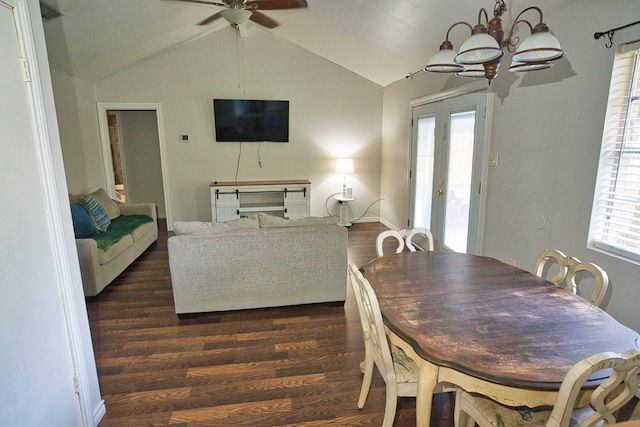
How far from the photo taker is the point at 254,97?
5.83 m

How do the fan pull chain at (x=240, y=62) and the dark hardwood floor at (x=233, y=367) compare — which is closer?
the dark hardwood floor at (x=233, y=367)

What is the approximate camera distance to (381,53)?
464 centimetres

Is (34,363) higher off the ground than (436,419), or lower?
higher

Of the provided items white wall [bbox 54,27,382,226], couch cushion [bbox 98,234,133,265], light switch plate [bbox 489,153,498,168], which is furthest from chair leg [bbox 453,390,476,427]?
white wall [bbox 54,27,382,226]

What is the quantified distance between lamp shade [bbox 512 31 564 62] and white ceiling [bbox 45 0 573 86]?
1225 mm

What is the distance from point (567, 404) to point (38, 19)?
2.53 meters

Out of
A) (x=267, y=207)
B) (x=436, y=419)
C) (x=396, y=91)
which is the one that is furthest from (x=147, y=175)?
(x=436, y=419)

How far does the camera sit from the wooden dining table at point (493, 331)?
3.97 ft

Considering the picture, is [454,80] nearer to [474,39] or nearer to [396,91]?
[396,91]

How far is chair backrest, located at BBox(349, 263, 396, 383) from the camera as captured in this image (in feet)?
5.04

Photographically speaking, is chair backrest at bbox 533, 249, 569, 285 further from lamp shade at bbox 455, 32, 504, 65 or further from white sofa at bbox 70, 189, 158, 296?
white sofa at bbox 70, 189, 158, 296

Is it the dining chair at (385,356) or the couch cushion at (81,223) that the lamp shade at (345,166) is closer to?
the couch cushion at (81,223)

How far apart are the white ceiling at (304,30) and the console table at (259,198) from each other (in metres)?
2.16

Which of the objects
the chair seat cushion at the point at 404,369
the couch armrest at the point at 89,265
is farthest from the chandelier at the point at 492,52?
the couch armrest at the point at 89,265
